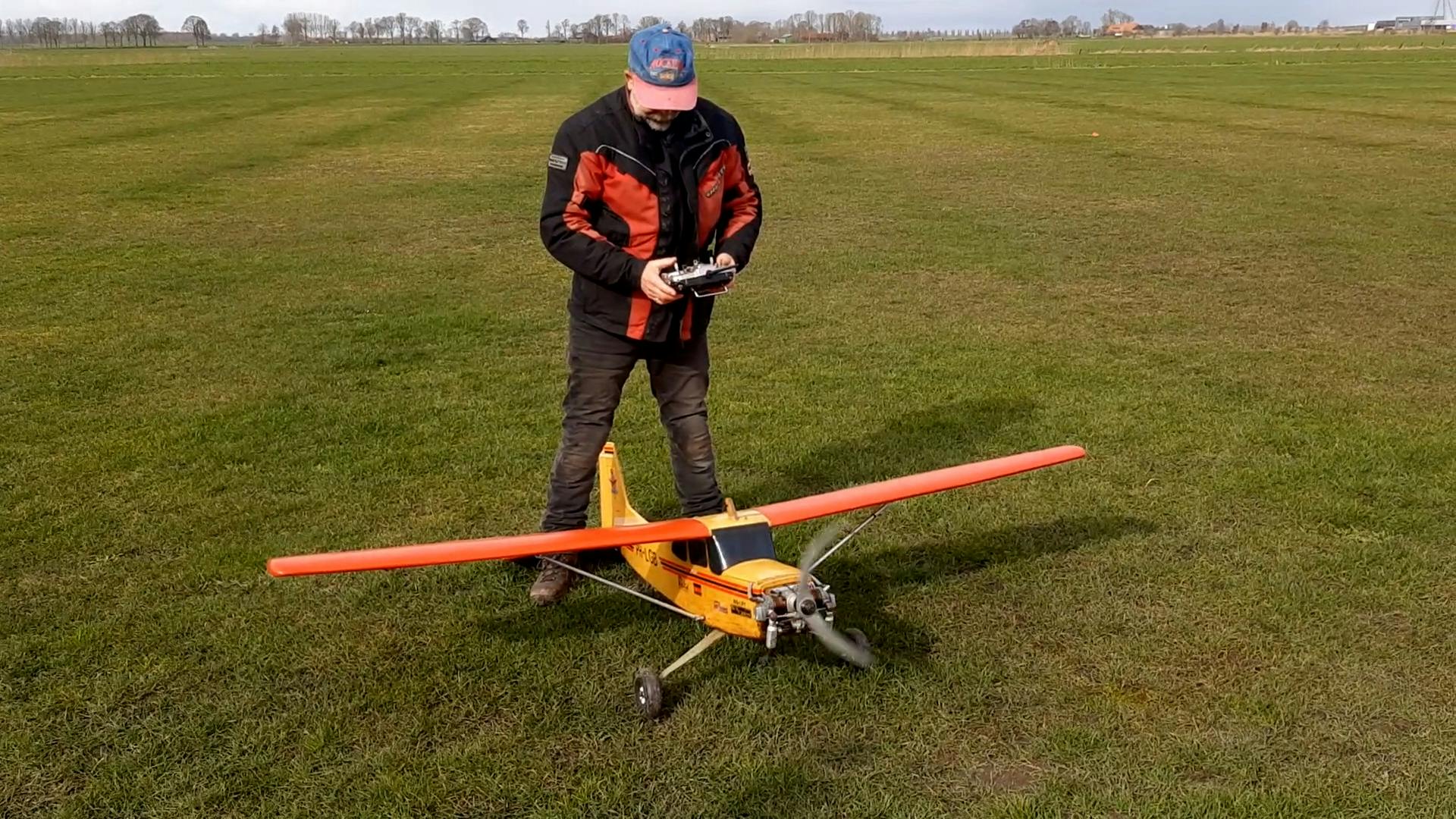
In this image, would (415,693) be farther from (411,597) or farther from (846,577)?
(846,577)

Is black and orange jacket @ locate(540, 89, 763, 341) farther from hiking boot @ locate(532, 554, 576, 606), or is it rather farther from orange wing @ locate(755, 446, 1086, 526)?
hiking boot @ locate(532, 554, 576, 606)

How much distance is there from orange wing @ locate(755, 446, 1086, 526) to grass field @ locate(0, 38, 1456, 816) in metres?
0.63

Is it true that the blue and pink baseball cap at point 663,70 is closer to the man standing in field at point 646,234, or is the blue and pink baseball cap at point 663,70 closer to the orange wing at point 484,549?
the man standing in field at point 646,234

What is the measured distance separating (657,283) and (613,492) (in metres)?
1.42

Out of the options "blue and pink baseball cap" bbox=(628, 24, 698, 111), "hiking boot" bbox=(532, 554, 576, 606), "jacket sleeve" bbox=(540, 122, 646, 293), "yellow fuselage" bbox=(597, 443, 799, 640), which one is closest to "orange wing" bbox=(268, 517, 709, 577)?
"yellow fuselage" bbox=(597, 443, 799, 640)

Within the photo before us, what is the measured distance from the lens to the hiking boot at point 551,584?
18.9 feet

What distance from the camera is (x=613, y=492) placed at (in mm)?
5957

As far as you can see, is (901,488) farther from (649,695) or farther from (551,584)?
(551,584)

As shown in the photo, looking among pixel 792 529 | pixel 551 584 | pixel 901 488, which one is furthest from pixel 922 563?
pixel 551 584

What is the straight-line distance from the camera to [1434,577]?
6.03 metres

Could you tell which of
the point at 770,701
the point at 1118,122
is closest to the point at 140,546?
the point at 770,701

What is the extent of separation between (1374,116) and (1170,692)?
32157 millimetres

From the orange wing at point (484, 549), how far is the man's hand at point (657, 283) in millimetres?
959

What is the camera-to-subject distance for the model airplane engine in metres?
4.39
